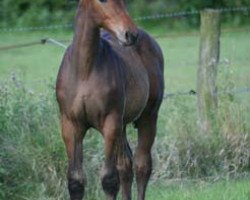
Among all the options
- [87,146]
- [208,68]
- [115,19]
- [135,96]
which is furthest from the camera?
[208,68]

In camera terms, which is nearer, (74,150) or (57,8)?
(74,150)

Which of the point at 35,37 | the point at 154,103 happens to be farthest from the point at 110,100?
the point at 35,37

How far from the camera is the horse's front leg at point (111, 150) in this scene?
27.2 feet

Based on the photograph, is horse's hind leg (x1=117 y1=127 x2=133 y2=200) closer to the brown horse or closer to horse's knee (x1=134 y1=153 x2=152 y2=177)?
horse's knee (x1=134 y1=153 x2=152 y2=177)

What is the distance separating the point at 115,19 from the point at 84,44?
57 centimetres

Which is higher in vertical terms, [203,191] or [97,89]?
[97,89]

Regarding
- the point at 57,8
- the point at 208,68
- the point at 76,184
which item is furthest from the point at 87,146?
the point at 57,8

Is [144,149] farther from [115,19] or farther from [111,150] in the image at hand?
[115,19]

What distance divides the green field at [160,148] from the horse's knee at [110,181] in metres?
1.26

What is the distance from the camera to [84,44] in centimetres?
846

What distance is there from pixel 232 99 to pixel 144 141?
2.57 m

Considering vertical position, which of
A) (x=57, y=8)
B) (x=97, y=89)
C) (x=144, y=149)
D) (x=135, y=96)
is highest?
(x=97, y=89)

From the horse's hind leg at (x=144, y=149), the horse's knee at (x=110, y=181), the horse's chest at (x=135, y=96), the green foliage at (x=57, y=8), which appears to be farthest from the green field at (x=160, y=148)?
the green foliage at (x=57, y=8)

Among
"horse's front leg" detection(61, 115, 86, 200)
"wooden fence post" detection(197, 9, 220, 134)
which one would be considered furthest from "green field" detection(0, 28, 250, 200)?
"horse's front leg" detection(61, 115, 86, 200)
